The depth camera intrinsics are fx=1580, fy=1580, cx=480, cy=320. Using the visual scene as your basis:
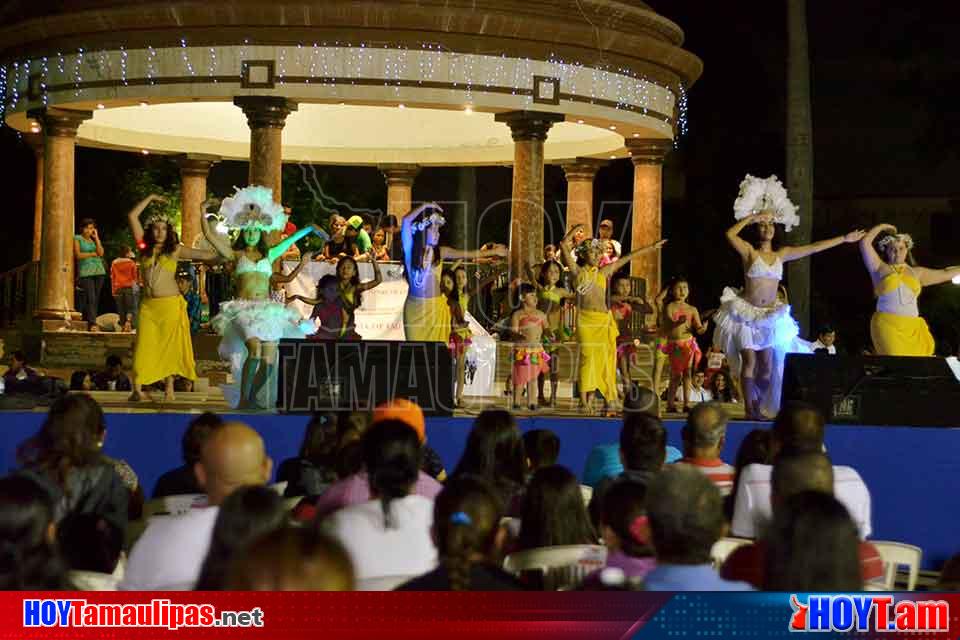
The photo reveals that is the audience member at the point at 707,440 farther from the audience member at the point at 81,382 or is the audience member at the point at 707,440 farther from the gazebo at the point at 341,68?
the gazebo at the point at 341,68

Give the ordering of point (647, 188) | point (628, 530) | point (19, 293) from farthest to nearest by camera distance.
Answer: point (19, 293), point (647, 188), point (628, 530)

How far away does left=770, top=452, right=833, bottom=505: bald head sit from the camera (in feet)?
18.8

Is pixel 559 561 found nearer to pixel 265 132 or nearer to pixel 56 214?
pixel 265 132

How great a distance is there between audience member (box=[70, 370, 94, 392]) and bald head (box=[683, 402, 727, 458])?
32.3 feet

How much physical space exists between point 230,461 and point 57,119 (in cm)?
1403

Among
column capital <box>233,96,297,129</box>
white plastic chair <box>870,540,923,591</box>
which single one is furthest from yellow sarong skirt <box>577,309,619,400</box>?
white plastic chair <box>870,540,923,591</box>

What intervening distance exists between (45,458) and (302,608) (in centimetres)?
279

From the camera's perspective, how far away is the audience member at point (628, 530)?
534 cm

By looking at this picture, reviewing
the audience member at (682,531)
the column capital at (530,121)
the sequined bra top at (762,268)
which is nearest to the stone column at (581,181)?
the column capital at (530,121)

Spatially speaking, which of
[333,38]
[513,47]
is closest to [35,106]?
[333,38]

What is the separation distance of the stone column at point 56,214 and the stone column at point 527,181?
205 inches

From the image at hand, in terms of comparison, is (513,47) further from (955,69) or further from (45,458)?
(955,69)

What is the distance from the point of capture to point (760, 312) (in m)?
13.1

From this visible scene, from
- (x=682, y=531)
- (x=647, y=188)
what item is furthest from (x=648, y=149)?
(x=682, y=531)
